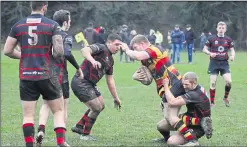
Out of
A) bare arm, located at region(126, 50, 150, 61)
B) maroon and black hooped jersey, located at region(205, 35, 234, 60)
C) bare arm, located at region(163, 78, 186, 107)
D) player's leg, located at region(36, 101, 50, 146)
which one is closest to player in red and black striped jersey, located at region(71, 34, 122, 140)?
bare arm, located at region(126, 50, 150, 61)

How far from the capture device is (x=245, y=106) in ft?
42.5

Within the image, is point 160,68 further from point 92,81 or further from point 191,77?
point 92,81

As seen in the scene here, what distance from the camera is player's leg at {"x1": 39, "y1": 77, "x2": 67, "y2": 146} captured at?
23.4ft

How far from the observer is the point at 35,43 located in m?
6.97

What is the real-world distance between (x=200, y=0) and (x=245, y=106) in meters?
38.9

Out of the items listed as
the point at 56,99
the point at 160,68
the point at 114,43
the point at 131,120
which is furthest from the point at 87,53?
the point at 131,120

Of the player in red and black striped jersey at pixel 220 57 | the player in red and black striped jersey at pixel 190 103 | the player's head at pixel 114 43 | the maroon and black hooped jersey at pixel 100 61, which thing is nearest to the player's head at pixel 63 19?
the maroon and black hooped jersey at pixel 100 61

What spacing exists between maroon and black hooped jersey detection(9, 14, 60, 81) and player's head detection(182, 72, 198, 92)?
2.07 metres

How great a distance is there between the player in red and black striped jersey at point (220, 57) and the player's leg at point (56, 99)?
6631 millimetres

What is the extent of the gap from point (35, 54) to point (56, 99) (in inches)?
26.4

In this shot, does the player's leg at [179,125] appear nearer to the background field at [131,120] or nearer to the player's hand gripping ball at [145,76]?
the background field at [131,120]

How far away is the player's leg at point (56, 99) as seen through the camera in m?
7.12

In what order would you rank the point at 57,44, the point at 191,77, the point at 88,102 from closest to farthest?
1. the point at 57,44
2. the point at 191,77
3. the point at 88,102

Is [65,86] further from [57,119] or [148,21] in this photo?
[148,21]
